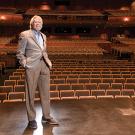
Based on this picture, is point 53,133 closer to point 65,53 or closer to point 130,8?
point 65,53

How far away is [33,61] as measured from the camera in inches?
113

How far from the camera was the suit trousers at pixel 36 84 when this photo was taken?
289cm

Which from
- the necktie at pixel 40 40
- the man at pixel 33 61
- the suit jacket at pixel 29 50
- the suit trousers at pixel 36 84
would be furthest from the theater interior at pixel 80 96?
the necktie at pixel 40 40

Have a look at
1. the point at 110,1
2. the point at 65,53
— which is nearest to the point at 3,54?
the point at 65,53

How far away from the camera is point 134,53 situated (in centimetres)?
1121

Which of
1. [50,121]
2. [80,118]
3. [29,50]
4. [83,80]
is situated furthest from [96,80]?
[29,50]

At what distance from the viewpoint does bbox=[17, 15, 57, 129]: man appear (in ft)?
9.39

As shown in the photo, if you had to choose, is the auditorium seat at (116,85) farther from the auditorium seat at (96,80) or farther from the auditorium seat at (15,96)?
the auditorium seat at (15,96)

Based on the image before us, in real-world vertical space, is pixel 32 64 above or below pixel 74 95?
above

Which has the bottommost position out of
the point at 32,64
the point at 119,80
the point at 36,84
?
the point at 119,80

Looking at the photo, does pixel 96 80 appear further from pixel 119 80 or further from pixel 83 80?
pixel 119 80

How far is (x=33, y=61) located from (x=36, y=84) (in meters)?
0.26

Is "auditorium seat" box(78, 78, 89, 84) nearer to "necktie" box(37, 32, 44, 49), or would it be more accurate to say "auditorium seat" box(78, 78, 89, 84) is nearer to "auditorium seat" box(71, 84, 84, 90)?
"auditorium seat" box(71, 84, 84, 90)

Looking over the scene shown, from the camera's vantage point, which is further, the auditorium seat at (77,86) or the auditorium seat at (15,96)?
the auditorium seat at (77,86)
